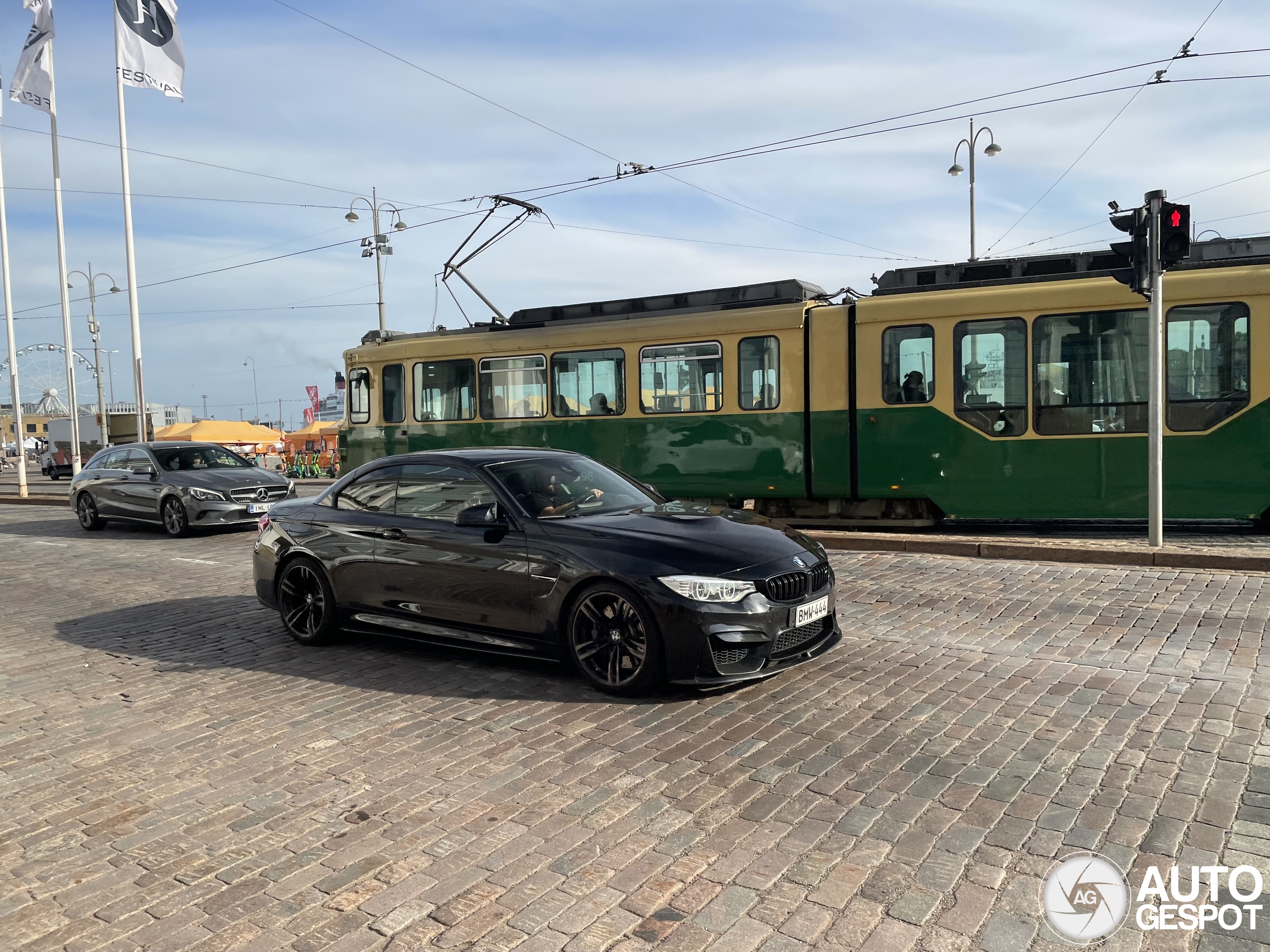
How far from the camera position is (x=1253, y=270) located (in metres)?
11.0

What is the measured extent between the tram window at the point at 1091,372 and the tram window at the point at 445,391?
8867 mm

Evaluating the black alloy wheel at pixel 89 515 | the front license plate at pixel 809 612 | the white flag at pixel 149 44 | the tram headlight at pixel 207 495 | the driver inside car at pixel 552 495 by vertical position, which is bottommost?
the black alloy wheel at pixel 89 515

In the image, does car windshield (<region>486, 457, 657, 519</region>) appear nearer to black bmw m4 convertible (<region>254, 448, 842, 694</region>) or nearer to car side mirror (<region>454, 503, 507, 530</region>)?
black bmw m4 convertible (<region>254, 448, 842, 694</region>)

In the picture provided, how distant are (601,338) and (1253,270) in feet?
27.6

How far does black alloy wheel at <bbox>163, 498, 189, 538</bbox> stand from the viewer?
1491 centimetres

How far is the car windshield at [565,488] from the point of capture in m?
6.14

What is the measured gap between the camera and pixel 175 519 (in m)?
15.1

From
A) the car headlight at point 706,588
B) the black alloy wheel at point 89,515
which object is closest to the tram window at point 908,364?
the car headlight at point 706,588

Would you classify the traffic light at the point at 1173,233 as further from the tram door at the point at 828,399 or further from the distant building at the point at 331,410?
the distant building at the point at 331,410

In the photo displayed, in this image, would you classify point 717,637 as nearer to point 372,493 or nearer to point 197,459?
point 372,493

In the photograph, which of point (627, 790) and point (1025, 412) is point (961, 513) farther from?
point (627, 790)

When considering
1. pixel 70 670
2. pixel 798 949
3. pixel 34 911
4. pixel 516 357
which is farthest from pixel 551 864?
Answer: pixel 516 357

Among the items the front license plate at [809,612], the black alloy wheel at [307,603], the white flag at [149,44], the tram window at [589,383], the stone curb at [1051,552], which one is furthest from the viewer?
the white flag at [149,44]

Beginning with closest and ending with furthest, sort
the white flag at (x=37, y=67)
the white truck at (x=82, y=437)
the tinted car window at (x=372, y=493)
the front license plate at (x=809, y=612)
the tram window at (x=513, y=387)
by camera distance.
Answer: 1. the front license plate at (x=809, y=612)
2. the tinted car window at (x=372, y=493)
3. the tram window at (x=513, y=387)
4. the white flag at (x=37, y=67)
5. the white truck at (x=82, y=437)
